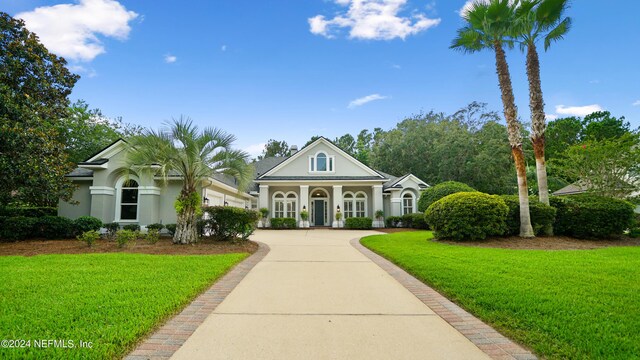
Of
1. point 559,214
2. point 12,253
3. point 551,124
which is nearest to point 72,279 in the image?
point 12,253

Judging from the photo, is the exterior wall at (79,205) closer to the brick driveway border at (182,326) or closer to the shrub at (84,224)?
the shrub at (84,224)

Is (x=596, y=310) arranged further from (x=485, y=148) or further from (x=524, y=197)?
(x=485, y=148)

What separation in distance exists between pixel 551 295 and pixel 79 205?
18.5 meters

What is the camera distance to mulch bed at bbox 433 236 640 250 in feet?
36.7

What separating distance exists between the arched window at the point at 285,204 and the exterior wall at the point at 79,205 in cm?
1173

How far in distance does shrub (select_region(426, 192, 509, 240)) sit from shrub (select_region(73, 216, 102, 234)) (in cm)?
1437

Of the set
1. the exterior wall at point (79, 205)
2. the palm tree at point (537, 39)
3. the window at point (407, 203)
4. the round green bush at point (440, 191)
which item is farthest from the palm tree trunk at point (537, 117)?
the exterior wall at point (79, 205)

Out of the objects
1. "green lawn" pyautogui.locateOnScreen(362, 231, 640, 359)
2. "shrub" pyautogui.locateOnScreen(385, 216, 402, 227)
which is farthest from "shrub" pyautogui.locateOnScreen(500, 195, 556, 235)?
"shrub" pyautogui.locateOnScreen(385, 216, 402, 227)

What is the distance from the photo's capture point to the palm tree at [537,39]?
12531 mm

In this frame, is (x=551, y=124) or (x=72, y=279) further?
(x=551, y=124)

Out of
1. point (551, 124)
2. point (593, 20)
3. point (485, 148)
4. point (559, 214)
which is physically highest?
point (551, 124)

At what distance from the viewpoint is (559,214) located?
13375mm

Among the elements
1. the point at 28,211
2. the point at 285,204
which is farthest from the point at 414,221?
the point at 28,211

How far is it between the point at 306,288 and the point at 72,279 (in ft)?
14.0
